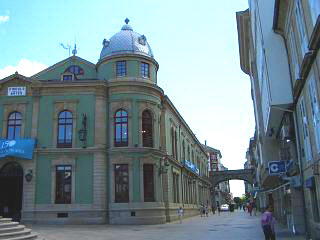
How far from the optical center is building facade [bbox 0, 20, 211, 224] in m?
30.8

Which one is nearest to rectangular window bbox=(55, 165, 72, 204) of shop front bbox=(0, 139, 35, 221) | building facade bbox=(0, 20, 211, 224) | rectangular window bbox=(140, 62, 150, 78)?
building facade bbox=(0, 20, 211, 224)

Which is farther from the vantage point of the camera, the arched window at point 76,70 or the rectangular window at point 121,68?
the arched window at point 76,70

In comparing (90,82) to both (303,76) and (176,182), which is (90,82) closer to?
(176,182)

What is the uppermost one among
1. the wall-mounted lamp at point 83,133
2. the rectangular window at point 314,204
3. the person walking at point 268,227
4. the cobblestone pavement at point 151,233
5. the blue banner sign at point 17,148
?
the wall-mounted lamp at point 83,133

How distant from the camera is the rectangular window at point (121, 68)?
33.9m

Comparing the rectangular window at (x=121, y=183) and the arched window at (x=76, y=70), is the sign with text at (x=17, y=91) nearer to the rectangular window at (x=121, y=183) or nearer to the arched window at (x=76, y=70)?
the arched window at (x=76, y=70)

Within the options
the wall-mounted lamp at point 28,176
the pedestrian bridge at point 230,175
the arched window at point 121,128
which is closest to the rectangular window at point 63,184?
the wall-mounted lamp at point 28,176

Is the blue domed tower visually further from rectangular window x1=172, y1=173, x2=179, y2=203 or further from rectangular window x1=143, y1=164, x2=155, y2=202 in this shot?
rectangular window x1=172, y1=173, x2=179, y2=203

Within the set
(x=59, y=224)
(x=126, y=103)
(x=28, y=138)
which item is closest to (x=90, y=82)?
(x=126, y=103)

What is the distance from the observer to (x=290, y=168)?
19.7 metres

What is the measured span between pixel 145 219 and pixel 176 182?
11632mm

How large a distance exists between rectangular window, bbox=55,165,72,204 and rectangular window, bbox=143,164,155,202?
605cm

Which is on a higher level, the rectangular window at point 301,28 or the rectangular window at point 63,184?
the rectangular window at point 301,28

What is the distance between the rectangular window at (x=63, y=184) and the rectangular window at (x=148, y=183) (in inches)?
238
